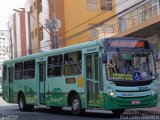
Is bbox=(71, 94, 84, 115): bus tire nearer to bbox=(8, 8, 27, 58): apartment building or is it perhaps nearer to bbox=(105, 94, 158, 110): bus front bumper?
bbox=(105, 94, 158, 110): bus front bumper

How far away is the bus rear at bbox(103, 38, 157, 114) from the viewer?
16.0 m

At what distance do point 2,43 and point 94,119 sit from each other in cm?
7877

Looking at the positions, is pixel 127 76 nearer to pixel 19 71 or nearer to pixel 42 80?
pixel 42 80

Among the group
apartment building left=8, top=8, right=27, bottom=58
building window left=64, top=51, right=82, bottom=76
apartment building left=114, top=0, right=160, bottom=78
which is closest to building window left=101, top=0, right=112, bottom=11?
apartment building left=114, top=0, right=160, bottom=78

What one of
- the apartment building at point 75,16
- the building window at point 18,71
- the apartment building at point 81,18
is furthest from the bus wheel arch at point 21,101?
the apartment building at point 81,18

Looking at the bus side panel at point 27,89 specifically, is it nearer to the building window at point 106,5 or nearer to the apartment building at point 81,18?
the apartment building at point 81,18

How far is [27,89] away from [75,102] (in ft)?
18.8

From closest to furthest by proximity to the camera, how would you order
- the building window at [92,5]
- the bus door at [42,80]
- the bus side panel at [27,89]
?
the bus door at [42,80], the bus side panel at [27,89], the building window at [92,5]

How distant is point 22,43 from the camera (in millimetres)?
70438

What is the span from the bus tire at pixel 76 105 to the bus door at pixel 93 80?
767 mm

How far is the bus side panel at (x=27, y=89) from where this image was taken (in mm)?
22531

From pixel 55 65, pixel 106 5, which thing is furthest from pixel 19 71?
pixel 106 5

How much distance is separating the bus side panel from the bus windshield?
23.5 feet

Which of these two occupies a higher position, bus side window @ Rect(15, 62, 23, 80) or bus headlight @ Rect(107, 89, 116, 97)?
bus side window @ Rect(15, 62, 23, 80)
